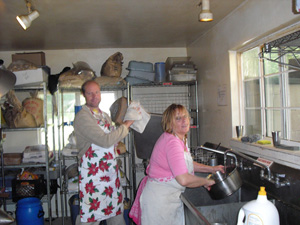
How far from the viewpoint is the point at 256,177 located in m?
2.03

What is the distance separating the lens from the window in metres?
2.11

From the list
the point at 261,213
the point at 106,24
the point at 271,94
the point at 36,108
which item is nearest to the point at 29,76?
the point at 36,108

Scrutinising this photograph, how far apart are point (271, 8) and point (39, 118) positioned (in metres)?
2.81

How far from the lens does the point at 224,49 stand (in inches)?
117

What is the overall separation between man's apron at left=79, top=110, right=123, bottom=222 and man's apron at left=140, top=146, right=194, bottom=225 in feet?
2.38

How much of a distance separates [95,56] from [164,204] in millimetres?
2883

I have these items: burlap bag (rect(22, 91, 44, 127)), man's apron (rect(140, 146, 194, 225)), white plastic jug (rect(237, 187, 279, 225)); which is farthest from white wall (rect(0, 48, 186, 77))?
white plastic jug (rect(237, 187, 279, 225))

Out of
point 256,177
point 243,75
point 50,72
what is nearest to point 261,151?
point 256,177

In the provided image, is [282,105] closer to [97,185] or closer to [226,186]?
[226,186]

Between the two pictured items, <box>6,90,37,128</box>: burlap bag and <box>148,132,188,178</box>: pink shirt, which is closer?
<box>148,132,188,178</box>: pink shirt

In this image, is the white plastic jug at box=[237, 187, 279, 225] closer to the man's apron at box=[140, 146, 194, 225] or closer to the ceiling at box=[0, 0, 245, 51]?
the man's apron at box=[140, 146, 194, 225]

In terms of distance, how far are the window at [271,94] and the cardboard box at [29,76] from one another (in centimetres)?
227

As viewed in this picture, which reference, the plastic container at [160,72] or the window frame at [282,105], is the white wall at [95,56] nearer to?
the plastic container at [160,72]

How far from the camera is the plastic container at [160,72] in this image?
12.9ft
